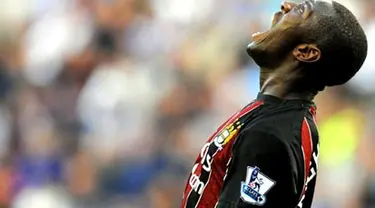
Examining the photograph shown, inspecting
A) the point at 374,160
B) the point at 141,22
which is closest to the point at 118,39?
the point at 141,22

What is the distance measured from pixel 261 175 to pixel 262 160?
0.15 feet

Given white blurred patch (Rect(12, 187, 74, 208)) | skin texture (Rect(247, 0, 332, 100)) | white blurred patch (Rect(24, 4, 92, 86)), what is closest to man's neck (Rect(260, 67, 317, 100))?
skin texture (Rect(247, 0, 332, 100))

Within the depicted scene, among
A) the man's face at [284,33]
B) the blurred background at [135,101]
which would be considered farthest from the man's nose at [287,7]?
the blurred background at [135,101]

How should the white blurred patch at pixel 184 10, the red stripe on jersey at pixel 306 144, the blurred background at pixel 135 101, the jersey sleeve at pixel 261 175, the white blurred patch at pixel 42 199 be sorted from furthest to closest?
the white blurred patch at pixel 184 10
the white blurred patch at pixel 42 199
the blurred background at pixel 135 101
the red stripe on jersey at pixel 306 144
the jersey sleeve at pixel 261 175

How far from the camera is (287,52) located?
3.16 m

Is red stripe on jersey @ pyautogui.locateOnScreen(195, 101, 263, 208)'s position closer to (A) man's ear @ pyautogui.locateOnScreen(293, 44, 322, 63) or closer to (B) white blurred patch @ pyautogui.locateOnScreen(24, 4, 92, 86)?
(A) man's ear @ pyautogui.locateOnScreen(293, 44, 322, 63)

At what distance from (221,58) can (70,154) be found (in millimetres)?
1643

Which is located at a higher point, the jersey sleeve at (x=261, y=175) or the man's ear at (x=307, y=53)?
the man's ear at (x=307, y=53)

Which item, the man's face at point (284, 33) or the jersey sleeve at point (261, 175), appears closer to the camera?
the jersey sleeve at point (261, 175)

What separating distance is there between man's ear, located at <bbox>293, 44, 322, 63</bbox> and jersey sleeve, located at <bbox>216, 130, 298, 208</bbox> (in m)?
0.31

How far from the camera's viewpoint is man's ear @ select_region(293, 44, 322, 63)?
311 centimetres

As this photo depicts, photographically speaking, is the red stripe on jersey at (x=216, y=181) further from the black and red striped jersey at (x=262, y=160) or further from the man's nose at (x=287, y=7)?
the man's nose at (x=287, y=7)

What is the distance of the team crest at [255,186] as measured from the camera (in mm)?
2922

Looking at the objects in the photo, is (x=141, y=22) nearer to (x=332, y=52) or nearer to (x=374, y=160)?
(x=374, y=160)
